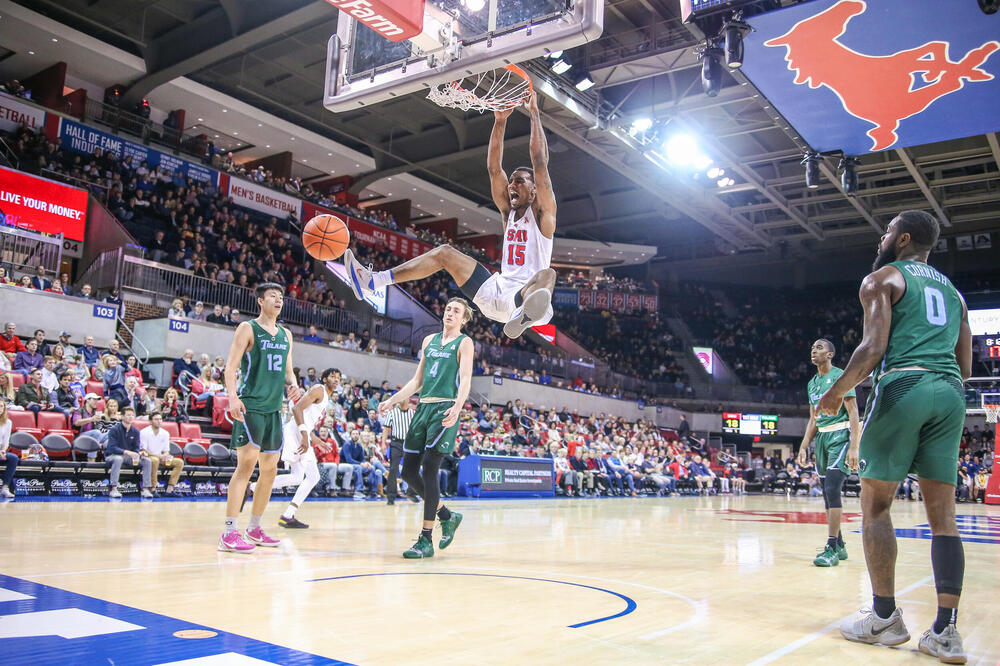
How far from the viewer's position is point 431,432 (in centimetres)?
623

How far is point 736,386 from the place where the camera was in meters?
36.9

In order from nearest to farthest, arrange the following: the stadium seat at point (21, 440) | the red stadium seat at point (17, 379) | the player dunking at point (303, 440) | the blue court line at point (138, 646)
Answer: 1. the blue court line at point (138, 646)
2. the player dunking at point (303, 440)
3. the stadium seat at point (21, 440)
4. the red stadium seat at point (17, 379)

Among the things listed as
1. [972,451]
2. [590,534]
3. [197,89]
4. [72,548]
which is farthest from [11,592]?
[972,451]

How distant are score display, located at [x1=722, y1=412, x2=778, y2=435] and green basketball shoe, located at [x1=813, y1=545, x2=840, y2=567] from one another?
30135mm

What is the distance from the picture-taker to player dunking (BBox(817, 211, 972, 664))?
343 centimetres

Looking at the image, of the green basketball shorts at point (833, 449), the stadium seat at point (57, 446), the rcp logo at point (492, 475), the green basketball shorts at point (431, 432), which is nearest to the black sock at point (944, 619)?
the green basketball shorts at point (833, 449)

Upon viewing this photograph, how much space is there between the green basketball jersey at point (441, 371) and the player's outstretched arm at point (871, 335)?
3391mm

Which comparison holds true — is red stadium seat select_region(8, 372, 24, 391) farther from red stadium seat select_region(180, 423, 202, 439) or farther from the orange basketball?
the orange basketball

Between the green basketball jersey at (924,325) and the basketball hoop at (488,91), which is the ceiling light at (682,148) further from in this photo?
the green basketball jersey at (924,325)

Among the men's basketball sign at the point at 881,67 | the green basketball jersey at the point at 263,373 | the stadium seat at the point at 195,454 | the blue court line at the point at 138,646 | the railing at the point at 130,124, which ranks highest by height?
the railing at the point at 130,124

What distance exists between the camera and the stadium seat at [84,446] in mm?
10742

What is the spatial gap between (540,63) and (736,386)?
24441 millimetres

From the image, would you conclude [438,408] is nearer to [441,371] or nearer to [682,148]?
[441,371]

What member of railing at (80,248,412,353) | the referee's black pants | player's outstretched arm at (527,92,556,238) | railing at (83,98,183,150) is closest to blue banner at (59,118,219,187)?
railing at (83,98,183,150)
